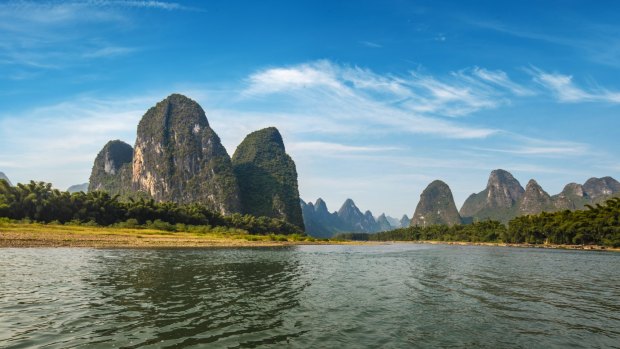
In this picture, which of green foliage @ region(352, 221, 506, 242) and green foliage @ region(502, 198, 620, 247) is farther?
green foliage @ region(352, 221, 506, 242)

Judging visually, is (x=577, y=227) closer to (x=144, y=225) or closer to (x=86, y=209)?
(x=144, y=225)

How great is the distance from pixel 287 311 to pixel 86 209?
9105cm

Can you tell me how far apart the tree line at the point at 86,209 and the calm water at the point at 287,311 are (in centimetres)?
6240

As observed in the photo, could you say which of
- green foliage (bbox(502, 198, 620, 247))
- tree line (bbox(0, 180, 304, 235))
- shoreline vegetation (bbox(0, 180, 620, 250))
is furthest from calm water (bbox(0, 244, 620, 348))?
green foliage (bbox(502, 198, 620, 247))

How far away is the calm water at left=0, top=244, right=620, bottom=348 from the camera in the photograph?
13.2m

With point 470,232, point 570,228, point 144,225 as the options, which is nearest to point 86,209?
point 144,225

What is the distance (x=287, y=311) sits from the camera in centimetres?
1788

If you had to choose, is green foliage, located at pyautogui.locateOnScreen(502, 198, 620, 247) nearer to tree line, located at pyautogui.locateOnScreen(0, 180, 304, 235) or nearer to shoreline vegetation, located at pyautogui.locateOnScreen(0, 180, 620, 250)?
shoreline vegetation, located at pyautogui.locateOnScreen(0, 180, 620, 250)

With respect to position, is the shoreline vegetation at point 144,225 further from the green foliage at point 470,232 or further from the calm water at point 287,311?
the calm water at point 287,311

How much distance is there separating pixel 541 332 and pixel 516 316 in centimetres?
283

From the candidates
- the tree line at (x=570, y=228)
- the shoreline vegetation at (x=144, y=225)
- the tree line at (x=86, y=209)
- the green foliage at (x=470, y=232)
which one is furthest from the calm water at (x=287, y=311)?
the green foliage at (x=470, y=232)

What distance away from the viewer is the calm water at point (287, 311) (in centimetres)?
1316

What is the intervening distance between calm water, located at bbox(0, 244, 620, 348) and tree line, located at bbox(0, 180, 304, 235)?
62.4 m

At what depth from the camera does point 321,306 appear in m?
19.2
